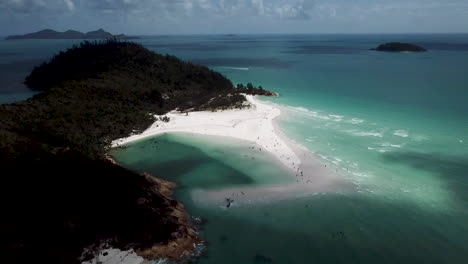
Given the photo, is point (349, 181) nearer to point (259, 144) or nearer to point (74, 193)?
point (259, 144)

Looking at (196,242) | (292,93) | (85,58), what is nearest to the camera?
(196,242)

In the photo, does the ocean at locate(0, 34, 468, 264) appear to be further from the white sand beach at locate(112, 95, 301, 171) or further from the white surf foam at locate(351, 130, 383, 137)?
the white sand beach at locate(112, 95, 301, 171)

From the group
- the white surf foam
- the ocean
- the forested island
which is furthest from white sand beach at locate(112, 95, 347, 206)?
the white surf foam

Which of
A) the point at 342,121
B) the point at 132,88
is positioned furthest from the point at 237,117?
the point at 132,88

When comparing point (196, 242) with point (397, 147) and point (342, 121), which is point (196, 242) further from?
point (342, 121)

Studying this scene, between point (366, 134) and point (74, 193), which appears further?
point (366, 134)

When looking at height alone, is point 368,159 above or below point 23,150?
below

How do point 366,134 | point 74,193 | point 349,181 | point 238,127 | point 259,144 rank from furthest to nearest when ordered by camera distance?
1. point 238,127
2. point 366,134
3. point 259,144
4. point 349,181
5. point 74,193

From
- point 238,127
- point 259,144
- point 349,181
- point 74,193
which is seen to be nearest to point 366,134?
point 259,144

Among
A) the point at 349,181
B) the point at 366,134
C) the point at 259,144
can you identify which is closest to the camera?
the point at 349,181
